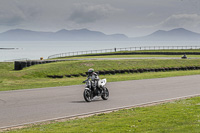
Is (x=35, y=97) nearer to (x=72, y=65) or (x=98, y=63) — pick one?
(x=72, y=65)

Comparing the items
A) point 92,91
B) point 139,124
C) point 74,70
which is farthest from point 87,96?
point 74,70

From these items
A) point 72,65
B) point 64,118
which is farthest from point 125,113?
point 72,65

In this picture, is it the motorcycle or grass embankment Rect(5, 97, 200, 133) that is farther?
the motorcycle

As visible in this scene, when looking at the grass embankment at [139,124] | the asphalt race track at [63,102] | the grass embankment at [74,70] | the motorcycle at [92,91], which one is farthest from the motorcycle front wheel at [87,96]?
the grass embankment at [74,70]

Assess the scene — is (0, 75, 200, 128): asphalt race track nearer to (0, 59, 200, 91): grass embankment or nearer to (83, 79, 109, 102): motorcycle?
(83, 79, 109, 102): motorcycle

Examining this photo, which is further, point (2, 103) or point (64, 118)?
point (2, 103)

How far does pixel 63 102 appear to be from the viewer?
1401 centimetres

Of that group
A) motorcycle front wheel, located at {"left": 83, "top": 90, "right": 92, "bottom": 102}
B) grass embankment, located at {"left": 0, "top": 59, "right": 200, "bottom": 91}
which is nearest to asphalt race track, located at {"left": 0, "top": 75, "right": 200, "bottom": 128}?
motorcycle front wheel, located at {"left": 83, "top": 90, "right": 92, "bottom": 102}

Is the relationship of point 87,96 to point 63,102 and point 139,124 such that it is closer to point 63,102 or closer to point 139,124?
point 63,102

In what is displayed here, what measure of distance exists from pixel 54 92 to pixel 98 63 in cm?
1896

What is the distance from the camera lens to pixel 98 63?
3603 centimetres

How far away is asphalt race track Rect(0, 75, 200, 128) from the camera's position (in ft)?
36.7

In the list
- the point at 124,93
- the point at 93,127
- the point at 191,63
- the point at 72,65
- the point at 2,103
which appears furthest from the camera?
the point at 191,63

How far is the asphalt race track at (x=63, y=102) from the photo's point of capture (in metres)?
11.2
